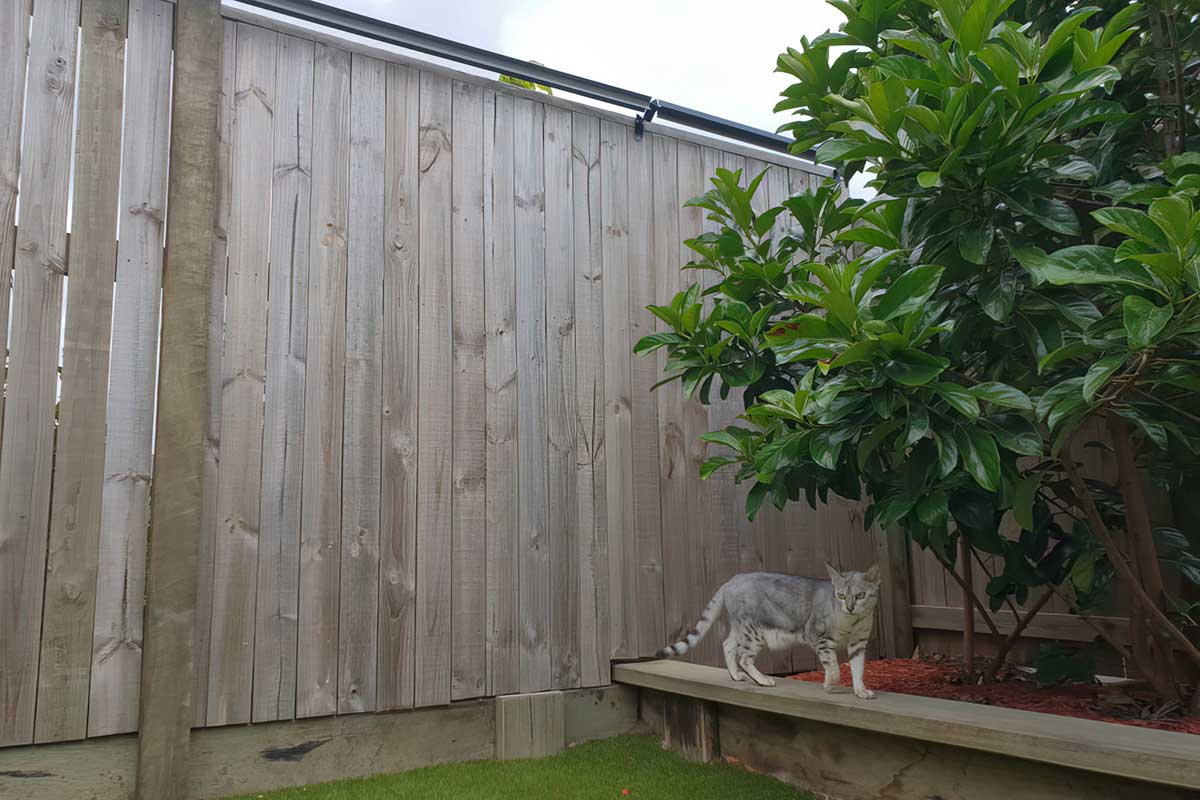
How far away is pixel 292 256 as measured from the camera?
2.65m

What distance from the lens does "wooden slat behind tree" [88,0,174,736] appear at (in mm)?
2236

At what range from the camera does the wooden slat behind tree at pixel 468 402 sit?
273 centimetres

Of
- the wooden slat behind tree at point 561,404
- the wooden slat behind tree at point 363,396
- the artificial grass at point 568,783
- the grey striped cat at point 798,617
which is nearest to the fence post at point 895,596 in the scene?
the grey striped cat at point 798,617

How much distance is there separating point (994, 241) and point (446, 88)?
2.04 m

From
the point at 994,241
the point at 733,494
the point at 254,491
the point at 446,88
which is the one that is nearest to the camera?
the point at 994,241

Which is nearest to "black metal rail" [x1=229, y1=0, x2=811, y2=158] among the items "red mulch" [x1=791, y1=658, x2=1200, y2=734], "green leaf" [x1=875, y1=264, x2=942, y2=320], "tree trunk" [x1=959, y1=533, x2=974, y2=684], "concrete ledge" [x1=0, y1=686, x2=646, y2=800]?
"green leaf" [x1=875, y1=264, x2=942, y2=320]

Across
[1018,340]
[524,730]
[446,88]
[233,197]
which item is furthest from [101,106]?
[1018,340]

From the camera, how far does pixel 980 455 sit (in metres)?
1.82

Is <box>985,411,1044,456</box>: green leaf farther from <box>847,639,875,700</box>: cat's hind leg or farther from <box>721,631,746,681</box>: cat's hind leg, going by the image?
<box>721,631,746,681</box>: cat's hind leg

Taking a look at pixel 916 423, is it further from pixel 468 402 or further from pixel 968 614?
pixel 468 402

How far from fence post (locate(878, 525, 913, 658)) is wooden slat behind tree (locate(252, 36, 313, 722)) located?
256cm

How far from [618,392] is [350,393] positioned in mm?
1070

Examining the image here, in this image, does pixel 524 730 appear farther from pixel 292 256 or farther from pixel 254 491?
pixel 292 256

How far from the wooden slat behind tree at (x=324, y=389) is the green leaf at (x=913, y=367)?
1.75 metres
